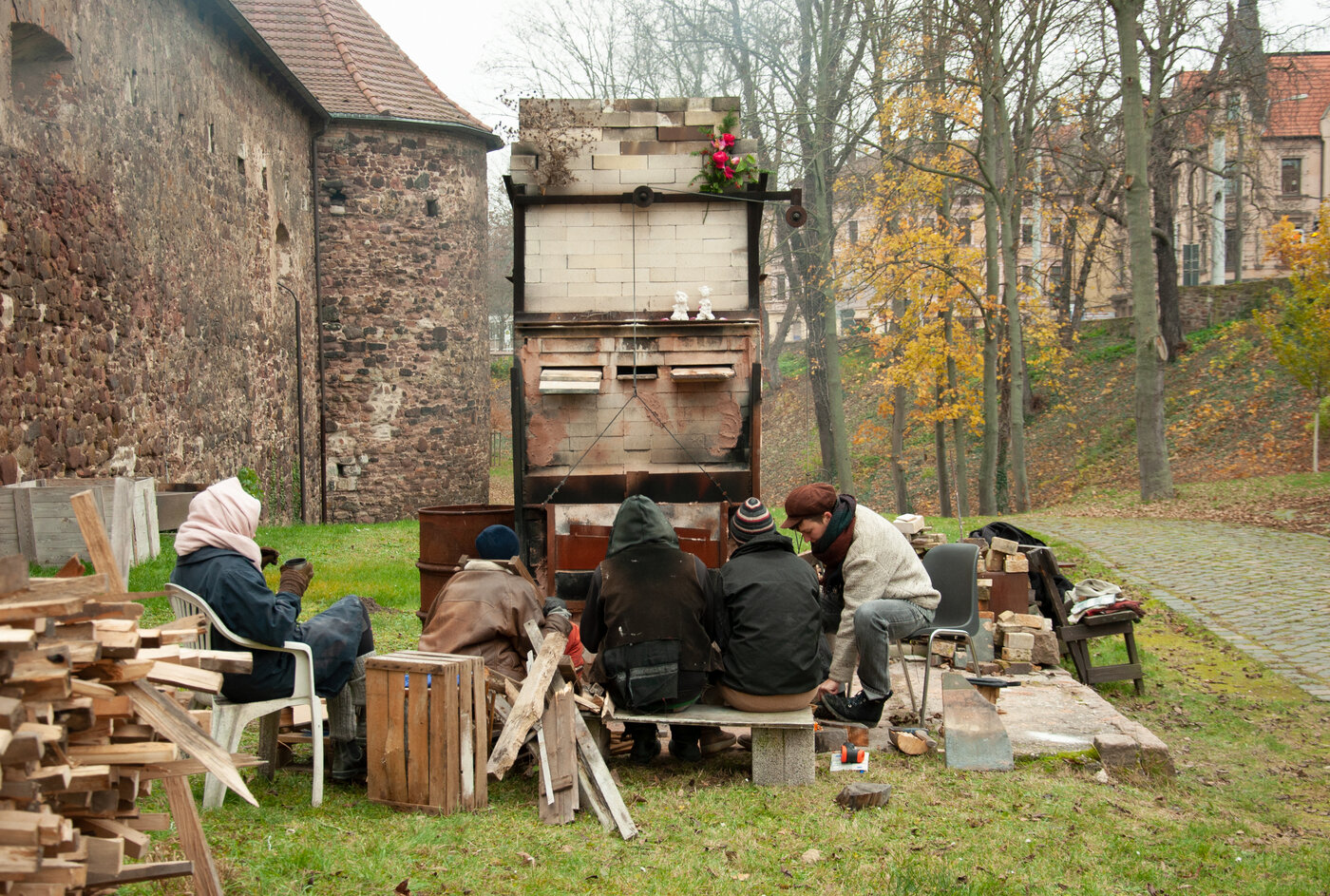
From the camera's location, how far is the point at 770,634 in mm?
5988

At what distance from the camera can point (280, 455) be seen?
2056cm

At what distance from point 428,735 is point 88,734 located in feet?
6.45

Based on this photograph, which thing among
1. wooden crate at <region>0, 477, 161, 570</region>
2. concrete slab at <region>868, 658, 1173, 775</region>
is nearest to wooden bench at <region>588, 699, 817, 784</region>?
concrete slab at <region>868, 658, 1173, 775</region>

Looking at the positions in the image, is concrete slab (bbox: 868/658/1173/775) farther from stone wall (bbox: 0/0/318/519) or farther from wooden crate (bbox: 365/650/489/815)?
stone wall (bbox: 0/0/318/519)

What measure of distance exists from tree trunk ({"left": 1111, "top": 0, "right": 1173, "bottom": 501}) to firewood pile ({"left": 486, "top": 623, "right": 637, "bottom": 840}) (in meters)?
16.6

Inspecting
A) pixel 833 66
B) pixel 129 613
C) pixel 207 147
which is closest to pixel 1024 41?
pixel 833 66

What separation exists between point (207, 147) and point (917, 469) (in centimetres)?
2278

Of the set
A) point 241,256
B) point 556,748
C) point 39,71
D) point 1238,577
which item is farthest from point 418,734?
point 241,256

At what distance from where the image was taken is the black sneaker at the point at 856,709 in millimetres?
6750

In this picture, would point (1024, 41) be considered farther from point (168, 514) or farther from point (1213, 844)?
point (1213, 844)

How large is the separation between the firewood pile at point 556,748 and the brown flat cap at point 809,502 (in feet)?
5.80

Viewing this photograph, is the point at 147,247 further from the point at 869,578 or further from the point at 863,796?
the point at 863,796

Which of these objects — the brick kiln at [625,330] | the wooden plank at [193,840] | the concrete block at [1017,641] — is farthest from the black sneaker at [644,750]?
the concrete block at [1017,641]

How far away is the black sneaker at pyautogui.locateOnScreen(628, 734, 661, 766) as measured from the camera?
623 centimetres
